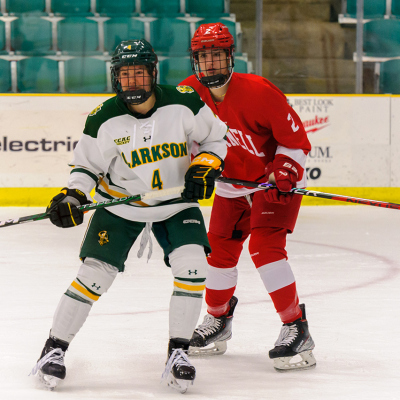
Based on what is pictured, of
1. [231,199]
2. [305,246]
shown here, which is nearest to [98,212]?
[231,199]

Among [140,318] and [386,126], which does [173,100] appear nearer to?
[140,318]

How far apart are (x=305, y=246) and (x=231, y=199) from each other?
1858mm

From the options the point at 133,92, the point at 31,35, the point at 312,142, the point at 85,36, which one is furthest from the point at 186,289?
the point at 31,35

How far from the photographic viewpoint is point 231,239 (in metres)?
2.43

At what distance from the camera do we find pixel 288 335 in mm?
2217

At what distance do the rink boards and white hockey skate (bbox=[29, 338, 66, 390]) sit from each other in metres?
3.91

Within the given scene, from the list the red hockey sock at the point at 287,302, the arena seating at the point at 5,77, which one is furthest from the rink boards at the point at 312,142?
the red hockey sock at the point at 287,302

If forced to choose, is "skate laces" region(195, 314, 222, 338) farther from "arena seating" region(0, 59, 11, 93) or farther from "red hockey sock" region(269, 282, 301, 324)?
"arena seating" region(0, 59, 11, 93)

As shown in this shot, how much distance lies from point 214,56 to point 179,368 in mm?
971

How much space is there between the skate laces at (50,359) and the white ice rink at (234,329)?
5cm

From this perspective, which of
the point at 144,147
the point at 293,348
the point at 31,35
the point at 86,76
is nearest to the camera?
the point at 144,147

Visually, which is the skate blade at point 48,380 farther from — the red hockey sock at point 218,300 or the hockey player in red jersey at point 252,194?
the red hockey sock at point 218,300

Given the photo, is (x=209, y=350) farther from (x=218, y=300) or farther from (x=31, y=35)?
(x=31, y=35)

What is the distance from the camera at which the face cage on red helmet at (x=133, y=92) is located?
1.97 m
